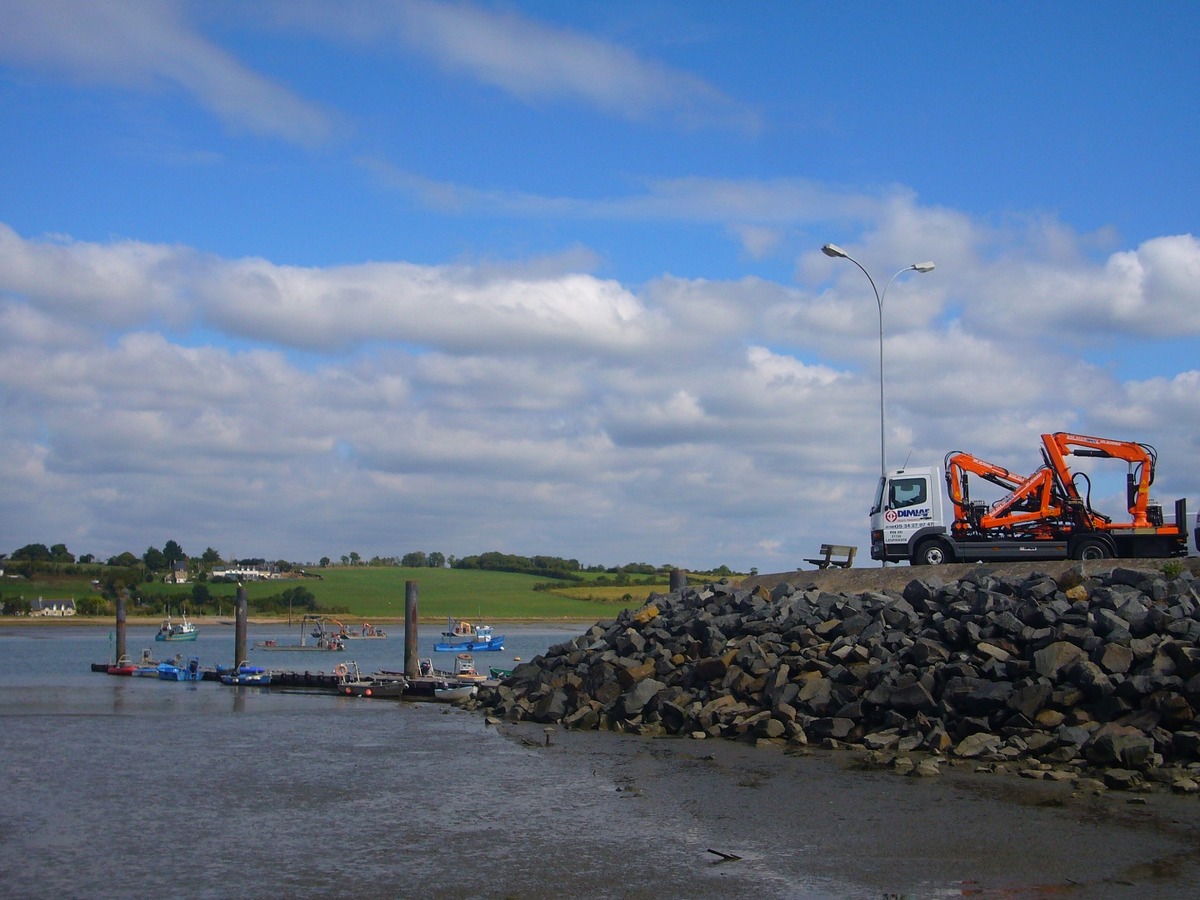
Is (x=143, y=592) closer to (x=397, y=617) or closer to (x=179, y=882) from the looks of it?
(x=397, y=617)

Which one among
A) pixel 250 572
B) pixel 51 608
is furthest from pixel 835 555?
pixel 250 572

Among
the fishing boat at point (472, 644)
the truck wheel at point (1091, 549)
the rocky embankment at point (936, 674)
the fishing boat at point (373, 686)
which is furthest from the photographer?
the fishing boat at point (472, 644)

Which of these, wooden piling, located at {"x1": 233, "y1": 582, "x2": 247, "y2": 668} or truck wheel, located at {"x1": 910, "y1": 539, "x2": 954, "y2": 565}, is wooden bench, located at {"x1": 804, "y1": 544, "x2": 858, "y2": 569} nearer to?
truck wheel, located at {"x1": 910, "y1": 539, "x2": 954, "y2": 565}

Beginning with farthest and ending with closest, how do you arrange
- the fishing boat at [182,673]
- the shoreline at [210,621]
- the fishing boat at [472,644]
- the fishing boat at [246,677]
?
the shoreline at [210,621]
the fishing boat at [472,644]
the fishing boat at [182,673]
the fishing boat at [246,677]

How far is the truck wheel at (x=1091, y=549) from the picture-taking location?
2603 centimetres

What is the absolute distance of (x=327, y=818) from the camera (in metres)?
14.3

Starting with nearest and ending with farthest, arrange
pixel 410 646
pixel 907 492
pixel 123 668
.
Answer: pixel 907 492 → pixel 410 646 → pixel 123 668

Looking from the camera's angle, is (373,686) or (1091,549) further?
(373,686)

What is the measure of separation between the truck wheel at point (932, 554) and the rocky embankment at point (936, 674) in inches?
97.1

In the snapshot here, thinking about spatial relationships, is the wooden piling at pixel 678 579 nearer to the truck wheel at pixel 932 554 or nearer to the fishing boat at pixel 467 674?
the truck wheel at pixel 932 554

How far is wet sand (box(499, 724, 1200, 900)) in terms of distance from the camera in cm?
1073

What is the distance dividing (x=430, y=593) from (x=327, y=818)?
417 feet

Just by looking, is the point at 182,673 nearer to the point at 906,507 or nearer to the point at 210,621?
the point at 906,507

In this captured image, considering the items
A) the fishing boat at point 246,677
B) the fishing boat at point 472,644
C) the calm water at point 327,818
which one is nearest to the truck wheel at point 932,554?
the calm water at point 327,818
